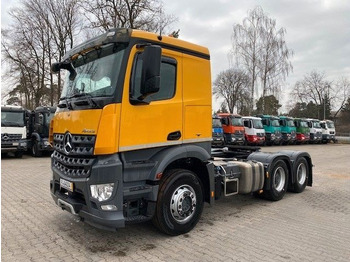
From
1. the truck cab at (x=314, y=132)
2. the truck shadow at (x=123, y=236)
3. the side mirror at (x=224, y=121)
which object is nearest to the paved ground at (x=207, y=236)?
the truck shadow at (x=123, y=236)

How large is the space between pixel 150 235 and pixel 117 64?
261cm

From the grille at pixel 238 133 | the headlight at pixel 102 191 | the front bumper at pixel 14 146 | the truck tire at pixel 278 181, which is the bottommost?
the truck tire at pixel 278 181

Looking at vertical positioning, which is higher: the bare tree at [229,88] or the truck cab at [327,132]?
the bare tree at [229,88]

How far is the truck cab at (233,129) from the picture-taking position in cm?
2370

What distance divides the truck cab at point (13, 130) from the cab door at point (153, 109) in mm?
12946

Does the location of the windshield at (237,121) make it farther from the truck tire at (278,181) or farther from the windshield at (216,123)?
the truck tire at (278,181)

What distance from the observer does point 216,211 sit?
6.14 m

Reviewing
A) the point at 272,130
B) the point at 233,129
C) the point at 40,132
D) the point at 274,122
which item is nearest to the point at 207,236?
the point at 40,132

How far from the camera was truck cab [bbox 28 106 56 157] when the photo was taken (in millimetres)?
15812

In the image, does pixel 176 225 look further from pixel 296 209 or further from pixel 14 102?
pixel 14 102

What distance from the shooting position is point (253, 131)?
85.4ft

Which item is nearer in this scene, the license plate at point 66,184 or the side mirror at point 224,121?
the license plate at point 66,184

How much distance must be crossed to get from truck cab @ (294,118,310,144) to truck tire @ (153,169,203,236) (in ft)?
98.3

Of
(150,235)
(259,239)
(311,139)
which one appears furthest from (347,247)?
(311,139)
